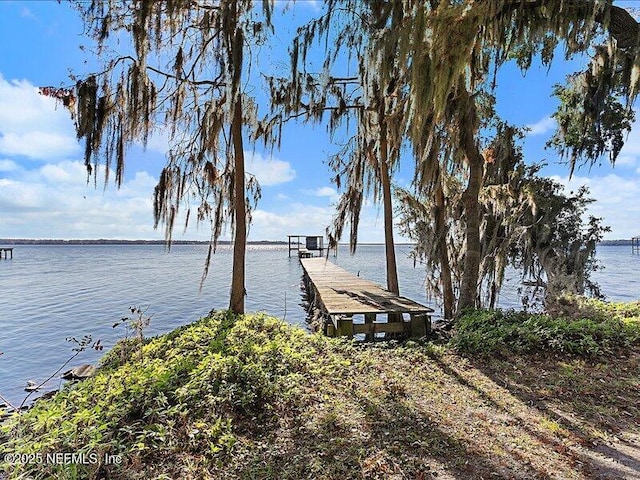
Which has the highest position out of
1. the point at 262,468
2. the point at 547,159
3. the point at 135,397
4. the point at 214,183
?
the point at 547,159

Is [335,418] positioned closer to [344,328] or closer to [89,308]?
[344,328]

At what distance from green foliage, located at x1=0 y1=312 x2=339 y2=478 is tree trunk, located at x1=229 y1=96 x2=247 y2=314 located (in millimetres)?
1705

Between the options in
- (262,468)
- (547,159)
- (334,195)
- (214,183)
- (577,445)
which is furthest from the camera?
(547,159)

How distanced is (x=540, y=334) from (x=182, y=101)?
6.44m

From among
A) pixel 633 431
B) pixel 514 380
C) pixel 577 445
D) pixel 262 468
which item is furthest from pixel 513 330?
pixel 262 468

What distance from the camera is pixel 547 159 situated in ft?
33.7

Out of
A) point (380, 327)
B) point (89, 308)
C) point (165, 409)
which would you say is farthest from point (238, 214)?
point (89, 308)

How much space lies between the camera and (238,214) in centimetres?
634

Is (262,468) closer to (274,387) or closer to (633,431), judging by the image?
(274,387)

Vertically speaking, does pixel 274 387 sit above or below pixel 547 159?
below

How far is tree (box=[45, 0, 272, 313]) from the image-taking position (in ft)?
14.7

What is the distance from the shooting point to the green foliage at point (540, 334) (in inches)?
196

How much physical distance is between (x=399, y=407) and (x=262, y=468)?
1468mm

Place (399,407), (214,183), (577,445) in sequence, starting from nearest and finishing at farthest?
(577,445)
(399,407)
(214,183)
